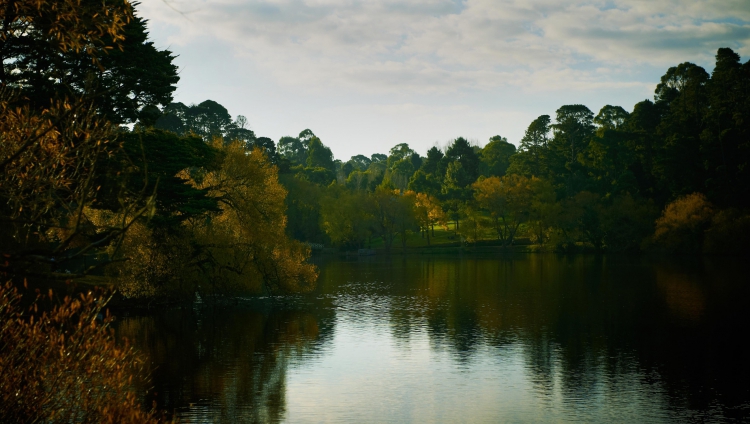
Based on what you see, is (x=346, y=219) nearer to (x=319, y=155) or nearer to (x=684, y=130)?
(x=684, y=130)

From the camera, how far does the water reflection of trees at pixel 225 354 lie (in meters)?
24.6

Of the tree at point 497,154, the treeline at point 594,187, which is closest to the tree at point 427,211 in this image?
the treeline at point 594,187

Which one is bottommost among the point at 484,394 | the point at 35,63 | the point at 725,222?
the point at 484,394

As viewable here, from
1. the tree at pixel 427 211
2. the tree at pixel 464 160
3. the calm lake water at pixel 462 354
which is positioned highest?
the tree at pixel 464 160

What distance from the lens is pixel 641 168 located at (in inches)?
4198

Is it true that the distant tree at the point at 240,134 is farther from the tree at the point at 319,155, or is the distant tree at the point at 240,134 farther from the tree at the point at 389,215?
the tree at the point at 319,155

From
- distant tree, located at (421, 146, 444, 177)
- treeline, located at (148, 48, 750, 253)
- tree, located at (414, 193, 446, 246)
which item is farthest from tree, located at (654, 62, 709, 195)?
distant tree, located at (421, 146, 444, 177)

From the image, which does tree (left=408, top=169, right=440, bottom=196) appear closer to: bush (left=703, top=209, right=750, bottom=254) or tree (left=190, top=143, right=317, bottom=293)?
bush (left=703, top=209, right=750, bottom=254)

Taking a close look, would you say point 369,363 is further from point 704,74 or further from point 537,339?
point 704,74

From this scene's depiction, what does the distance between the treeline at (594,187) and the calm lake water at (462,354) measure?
32.8 metres

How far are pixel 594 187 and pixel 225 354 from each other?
293 ft

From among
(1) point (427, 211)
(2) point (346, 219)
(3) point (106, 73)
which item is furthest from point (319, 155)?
(3) point (106, 73)

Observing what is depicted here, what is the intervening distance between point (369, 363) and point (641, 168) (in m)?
86.7

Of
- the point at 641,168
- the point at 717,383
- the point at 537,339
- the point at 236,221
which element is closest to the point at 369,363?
the point at 537,339
